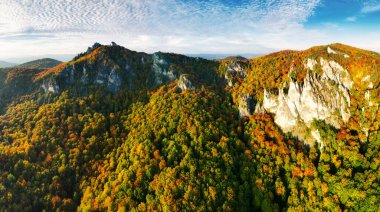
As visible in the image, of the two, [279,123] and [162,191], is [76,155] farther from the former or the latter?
[279,123]

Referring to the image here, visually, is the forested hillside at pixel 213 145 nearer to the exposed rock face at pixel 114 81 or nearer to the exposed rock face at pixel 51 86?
the exposed rock face at pixel 51 86

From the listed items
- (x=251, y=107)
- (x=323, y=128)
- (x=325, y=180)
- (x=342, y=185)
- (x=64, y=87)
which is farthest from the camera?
(x=64, y=87)

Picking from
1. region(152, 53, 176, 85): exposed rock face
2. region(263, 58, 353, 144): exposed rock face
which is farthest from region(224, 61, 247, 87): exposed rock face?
region(263, 58, 353, 144): exposed rock face

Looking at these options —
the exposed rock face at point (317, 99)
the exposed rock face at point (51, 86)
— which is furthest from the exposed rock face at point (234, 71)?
the exposed rock face at point (51, 86)

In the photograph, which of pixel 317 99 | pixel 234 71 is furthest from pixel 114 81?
pixel 317 99

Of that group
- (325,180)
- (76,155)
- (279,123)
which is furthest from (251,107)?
(76,155)

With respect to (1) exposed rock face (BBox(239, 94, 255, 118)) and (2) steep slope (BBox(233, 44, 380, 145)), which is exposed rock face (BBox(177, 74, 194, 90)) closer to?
(1) exposed rock face (BBox(239, 94, 255, 118))

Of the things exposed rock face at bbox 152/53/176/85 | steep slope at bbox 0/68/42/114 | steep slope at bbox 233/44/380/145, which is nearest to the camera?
steep slope at bbox 233/44/380/145

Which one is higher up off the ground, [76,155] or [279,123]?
[279,123]
